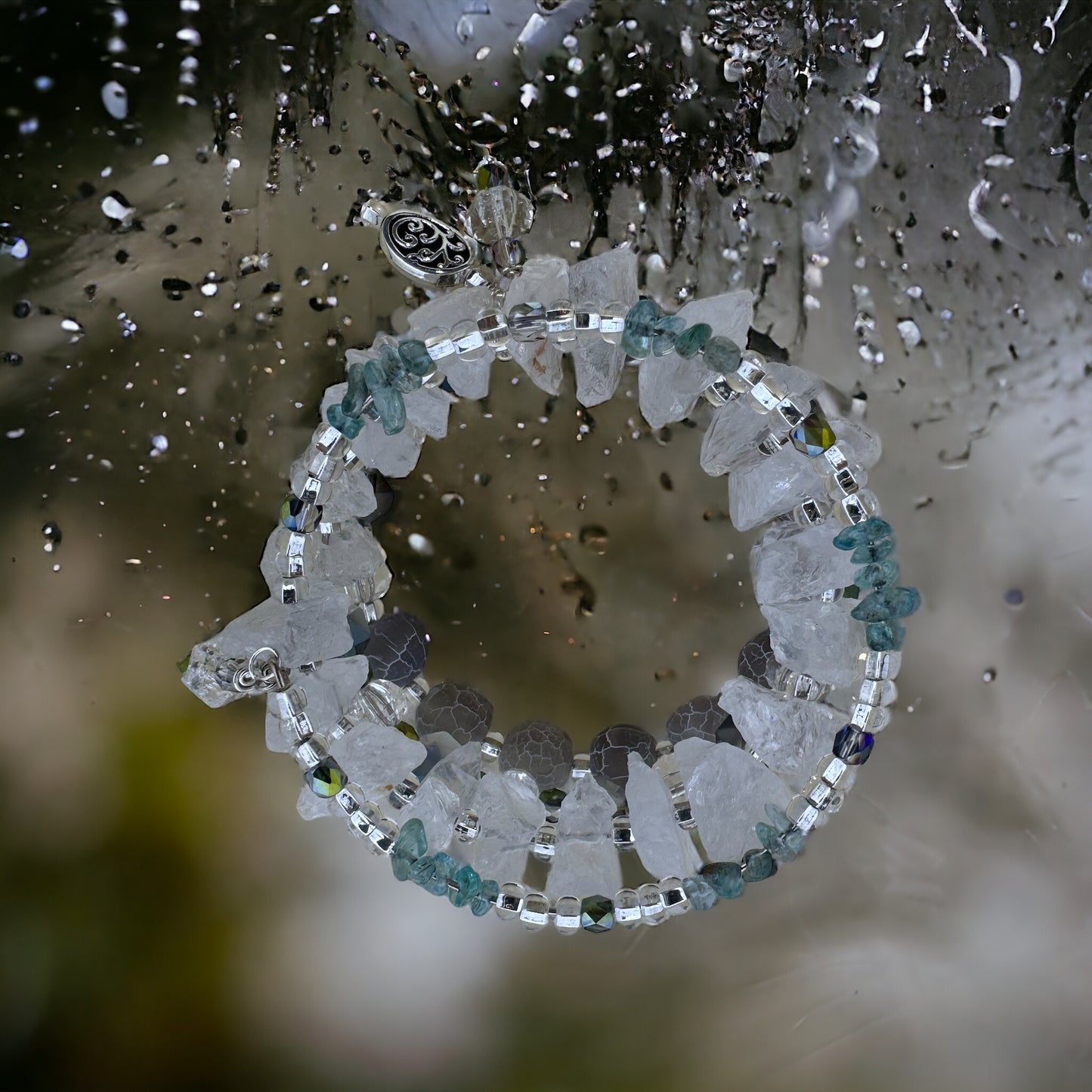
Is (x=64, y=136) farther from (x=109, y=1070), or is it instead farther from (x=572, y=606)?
(x=109, y=1070)

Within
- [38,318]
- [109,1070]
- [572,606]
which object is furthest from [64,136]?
[109,1070]

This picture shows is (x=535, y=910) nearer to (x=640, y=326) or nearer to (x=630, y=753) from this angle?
(x=630, y=753)

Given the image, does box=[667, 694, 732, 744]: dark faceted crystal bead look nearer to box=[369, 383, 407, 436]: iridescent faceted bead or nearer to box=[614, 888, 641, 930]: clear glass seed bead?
box=[614, 888, 641, 930]: clear glass seed bead

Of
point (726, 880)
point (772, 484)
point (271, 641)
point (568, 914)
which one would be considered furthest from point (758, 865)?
point (271, 641)

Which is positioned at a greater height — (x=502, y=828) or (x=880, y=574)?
(x=880, y=574)

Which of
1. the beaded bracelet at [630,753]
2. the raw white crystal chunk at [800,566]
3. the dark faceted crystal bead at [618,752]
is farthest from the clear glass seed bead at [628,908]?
the raw white crystal chunk at [800,566]

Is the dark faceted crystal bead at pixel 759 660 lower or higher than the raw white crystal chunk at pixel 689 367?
lower

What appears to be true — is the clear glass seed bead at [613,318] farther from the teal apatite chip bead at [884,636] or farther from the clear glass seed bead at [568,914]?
the clear glass seed bead at [568,914]
